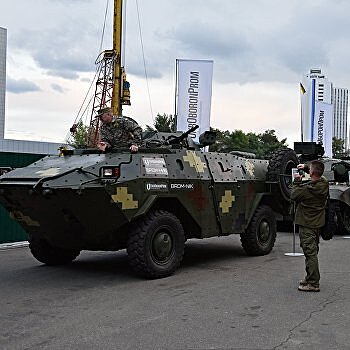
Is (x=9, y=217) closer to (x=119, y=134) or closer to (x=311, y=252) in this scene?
(x=119, y=134)

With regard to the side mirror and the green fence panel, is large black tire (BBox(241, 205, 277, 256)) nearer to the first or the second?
the side mirror

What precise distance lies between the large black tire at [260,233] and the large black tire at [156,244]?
2.02 metres

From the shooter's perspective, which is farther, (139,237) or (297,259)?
(297,259)

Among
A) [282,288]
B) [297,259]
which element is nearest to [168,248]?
[282,288]

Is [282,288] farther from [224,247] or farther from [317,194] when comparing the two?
[224,247]

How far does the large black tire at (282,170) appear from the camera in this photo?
10078 millimetres

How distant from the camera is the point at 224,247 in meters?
11.4

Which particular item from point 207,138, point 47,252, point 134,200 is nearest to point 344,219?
point 207,138

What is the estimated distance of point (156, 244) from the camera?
25.4ft

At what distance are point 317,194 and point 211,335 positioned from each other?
8.81 ft

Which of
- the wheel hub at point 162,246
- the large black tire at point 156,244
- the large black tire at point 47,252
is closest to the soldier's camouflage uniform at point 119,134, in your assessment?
the large black tire at point 156,244

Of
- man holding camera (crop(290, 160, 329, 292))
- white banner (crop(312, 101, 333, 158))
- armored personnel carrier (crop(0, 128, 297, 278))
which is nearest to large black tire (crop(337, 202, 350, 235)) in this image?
armored personnel carrier (crop(0, 128, 297, 278))

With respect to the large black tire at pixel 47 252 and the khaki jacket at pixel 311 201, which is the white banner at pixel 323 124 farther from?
the khaki jacket at pixel 311 201

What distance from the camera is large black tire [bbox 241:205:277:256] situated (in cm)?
979
